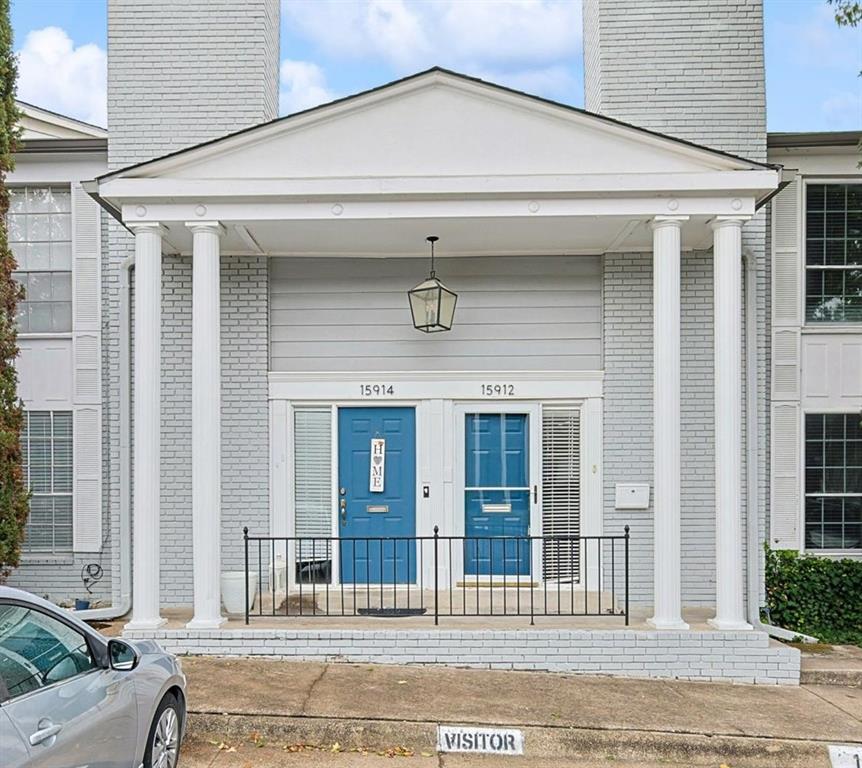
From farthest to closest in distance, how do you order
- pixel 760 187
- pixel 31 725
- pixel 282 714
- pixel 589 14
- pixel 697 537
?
pixel 589 14 < pixel 697 537 < pixel 760 187 < pixel 282 714 < pixel 31 725

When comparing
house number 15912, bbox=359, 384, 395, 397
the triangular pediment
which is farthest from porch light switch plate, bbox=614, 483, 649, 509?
the triangular pediment

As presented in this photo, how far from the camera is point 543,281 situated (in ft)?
27.3

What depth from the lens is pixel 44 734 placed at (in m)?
3.13

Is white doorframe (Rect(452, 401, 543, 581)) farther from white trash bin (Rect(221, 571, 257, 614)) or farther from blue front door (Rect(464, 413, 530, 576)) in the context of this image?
white trash bin (Rect(221, 571, 257, 614))

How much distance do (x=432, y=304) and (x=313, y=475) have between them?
7.43 ft

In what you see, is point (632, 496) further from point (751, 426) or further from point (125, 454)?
point (125, 454)

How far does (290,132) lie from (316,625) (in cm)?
435

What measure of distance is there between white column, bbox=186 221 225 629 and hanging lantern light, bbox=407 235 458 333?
81.2 inches

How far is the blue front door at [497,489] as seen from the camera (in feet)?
27.1

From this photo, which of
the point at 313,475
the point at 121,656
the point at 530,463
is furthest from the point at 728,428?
the point at 121,656

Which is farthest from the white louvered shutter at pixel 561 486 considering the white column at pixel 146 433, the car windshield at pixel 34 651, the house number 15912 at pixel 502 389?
the car windshield at pixel 34 651

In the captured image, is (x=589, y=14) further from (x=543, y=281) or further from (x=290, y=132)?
(x=290, y=132)

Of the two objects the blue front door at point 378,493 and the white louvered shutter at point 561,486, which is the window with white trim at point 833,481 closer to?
the white louvered shutter at point 561,486

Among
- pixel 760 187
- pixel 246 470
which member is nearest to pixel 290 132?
pixel 246 470
